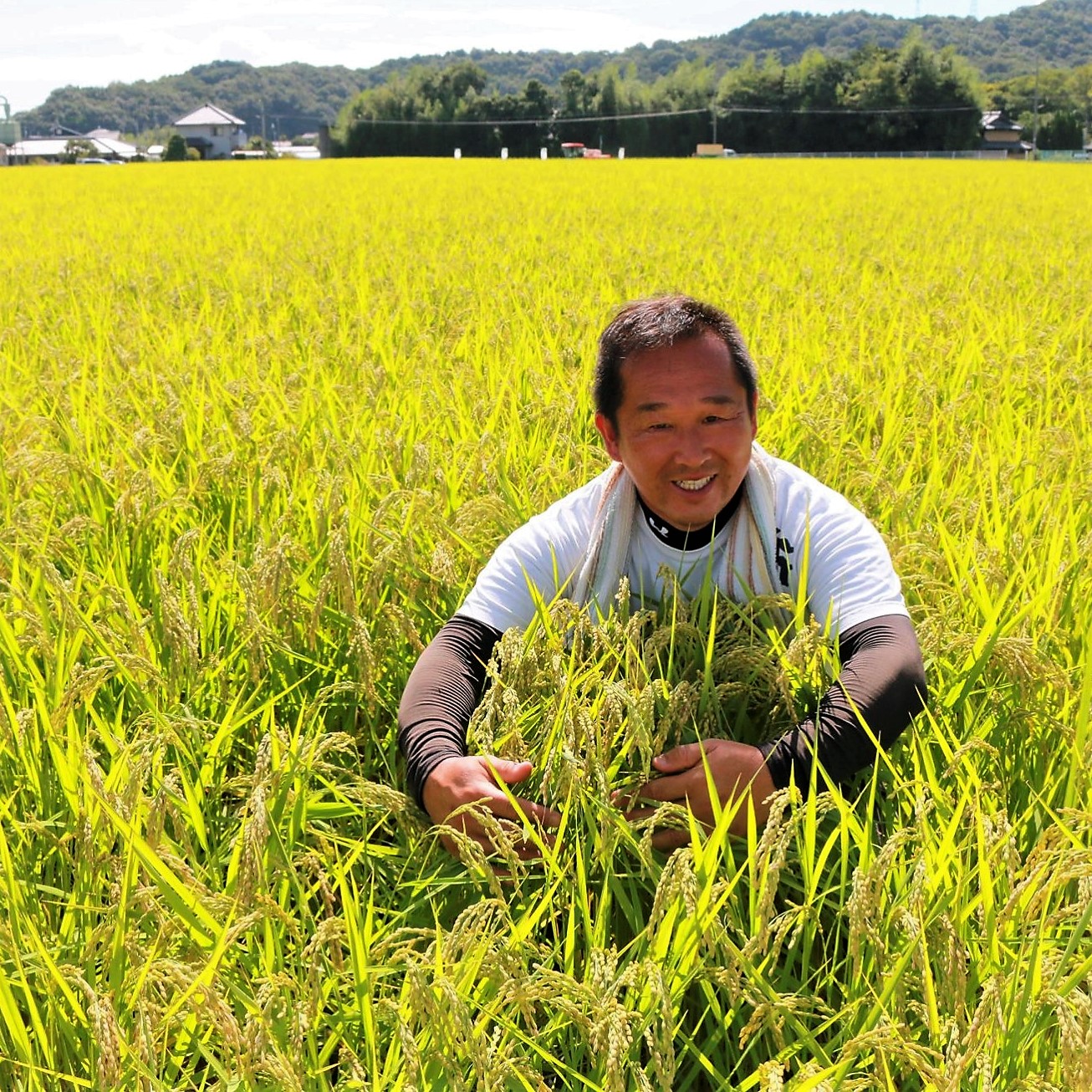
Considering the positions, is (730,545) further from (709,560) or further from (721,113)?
(721,113)

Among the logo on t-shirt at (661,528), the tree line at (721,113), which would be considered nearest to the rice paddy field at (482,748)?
the logo on t-shirt at (661,528)

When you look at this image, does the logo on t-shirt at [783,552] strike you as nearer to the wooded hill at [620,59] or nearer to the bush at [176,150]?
the bush at [176,150]

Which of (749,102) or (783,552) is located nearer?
(783,552)

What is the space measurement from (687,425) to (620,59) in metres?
194

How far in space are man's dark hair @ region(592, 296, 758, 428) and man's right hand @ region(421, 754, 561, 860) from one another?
83 centimetres

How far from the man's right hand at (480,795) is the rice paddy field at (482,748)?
0.17 feet

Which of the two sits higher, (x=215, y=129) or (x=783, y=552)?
(x=215, y=129)

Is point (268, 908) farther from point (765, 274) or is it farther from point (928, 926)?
point (765, 274)

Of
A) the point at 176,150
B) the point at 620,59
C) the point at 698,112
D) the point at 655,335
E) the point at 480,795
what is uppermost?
the point at 620,59

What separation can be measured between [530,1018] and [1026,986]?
553 millimetres

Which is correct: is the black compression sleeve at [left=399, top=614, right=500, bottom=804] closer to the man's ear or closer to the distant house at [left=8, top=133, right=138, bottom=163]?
the man's ear

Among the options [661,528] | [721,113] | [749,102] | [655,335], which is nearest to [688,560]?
[661,528]

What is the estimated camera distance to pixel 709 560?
81.4 inches

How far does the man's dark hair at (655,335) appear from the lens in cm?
206
